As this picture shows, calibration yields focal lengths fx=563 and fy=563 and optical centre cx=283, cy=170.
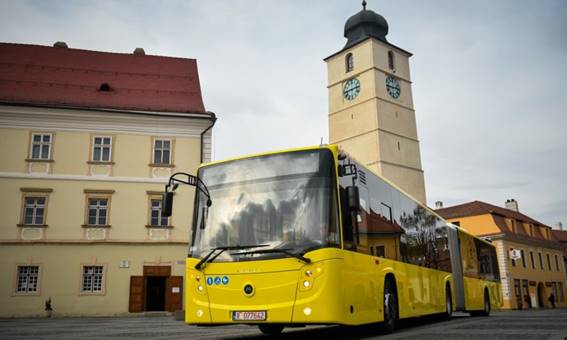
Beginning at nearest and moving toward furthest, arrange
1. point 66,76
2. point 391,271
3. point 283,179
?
point 283,179, point 391,271, point 66,76

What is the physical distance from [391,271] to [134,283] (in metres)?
18.1

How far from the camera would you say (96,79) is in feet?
99.2

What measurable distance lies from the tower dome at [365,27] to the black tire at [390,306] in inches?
2133

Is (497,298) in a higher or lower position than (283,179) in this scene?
lower

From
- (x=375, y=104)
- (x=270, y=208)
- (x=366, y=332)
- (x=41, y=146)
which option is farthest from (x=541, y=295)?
(x=270, y=208)

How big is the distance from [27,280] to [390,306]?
20.1 meters

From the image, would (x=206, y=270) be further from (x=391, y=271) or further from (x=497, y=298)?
(x=497, y=298)

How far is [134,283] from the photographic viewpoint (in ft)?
85.4

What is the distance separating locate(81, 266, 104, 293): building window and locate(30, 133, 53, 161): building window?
223 inches

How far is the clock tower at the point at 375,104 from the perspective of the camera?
57.5 meters

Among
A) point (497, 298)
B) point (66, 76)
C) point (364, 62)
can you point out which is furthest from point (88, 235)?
point (364, 62)

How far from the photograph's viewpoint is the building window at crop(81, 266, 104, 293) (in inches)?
1008

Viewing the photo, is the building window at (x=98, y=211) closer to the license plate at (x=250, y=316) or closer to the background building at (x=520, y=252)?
the license plate at (x=250, y=316)

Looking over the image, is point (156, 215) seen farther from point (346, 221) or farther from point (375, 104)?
point (375, 104)
